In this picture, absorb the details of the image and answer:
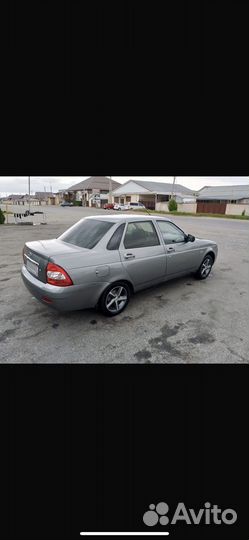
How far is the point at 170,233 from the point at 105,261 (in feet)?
5.69

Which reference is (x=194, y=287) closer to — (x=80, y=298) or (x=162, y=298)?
(x=162, y=298)

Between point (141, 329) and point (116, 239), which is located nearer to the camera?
point (141, 329)

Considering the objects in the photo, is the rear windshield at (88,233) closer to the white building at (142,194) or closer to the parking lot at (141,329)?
the parking lot at (141,329)

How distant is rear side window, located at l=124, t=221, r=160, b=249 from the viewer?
3.98 m

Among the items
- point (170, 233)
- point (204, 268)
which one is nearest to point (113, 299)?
point (170, 233)

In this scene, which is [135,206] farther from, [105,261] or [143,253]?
[105,261]

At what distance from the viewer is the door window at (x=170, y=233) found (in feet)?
15.0

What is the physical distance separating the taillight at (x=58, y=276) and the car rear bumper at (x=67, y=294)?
51mm

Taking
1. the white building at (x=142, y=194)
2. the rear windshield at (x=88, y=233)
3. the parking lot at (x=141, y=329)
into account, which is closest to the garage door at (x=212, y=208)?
the white building at (x=142, y=194)

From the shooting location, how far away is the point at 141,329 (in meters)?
3.61

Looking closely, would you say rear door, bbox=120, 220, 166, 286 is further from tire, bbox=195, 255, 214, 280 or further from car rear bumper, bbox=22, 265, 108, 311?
tire, bbox=195, 255, 214, 280

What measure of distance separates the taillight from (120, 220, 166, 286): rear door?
36.2 inches

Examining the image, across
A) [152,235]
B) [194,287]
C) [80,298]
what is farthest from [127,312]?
[194,287]
